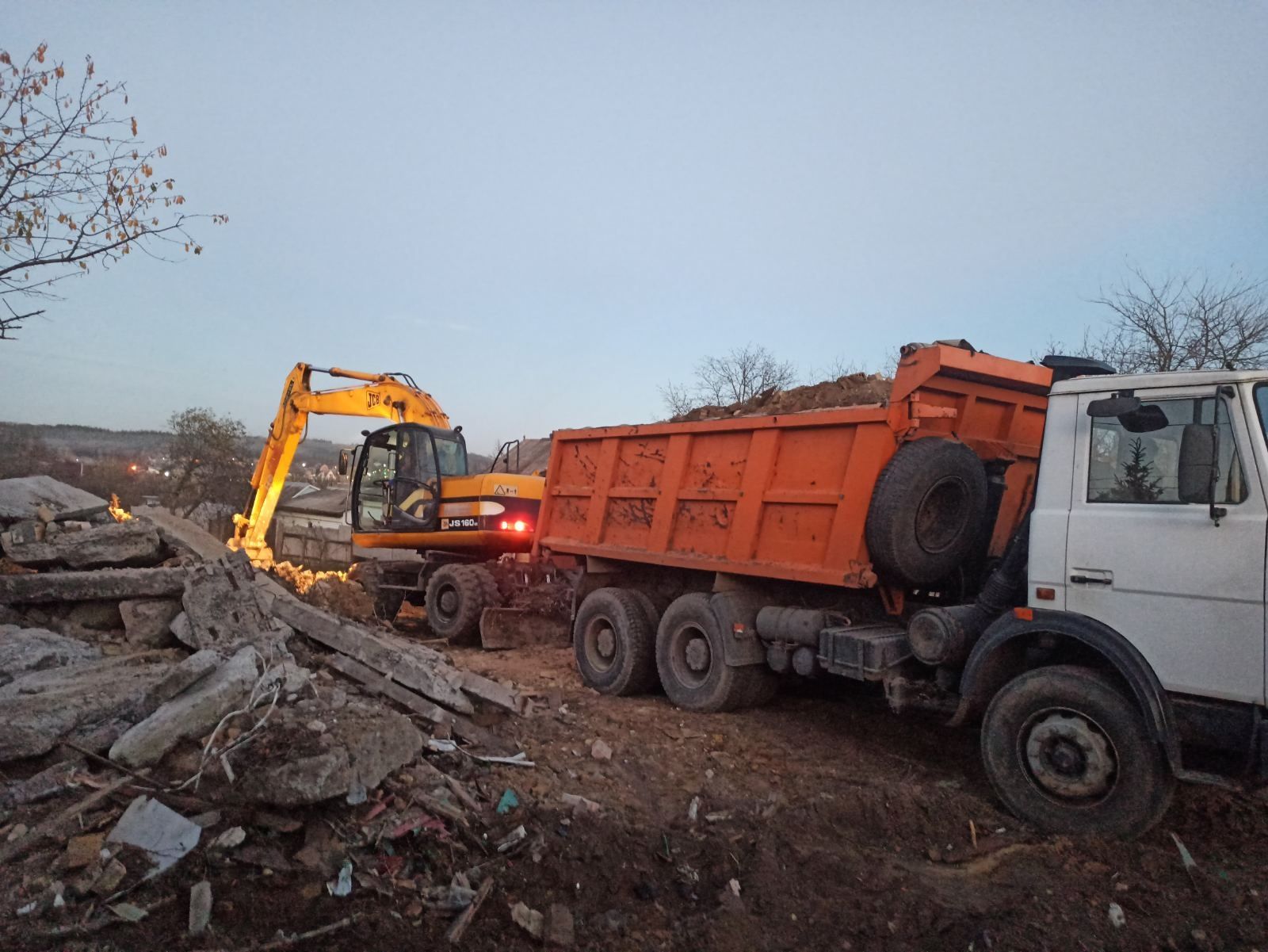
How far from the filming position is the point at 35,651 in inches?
216

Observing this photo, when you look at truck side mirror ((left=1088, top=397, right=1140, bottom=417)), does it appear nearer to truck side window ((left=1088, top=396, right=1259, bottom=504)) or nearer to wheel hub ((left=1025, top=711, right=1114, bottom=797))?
truck side window ((left=1088, top=396, right=1259, bottom=504))

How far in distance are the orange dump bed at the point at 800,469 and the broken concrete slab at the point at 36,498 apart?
4.85 meters

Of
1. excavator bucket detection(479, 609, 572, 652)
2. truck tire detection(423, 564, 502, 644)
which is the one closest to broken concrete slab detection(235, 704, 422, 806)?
excavator bucket detection(479, 609, 572, 652)

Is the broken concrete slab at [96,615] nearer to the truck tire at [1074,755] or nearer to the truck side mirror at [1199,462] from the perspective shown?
the truck tire at [1074,755]

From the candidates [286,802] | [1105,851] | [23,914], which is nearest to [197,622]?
[286,802]

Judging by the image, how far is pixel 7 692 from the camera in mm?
4645

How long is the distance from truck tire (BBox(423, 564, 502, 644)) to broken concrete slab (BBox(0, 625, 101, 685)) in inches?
200

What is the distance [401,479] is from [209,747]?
8086 millimetres

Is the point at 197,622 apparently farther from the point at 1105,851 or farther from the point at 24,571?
the point at 1105,851

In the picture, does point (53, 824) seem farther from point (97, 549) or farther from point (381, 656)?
point (97, 549)

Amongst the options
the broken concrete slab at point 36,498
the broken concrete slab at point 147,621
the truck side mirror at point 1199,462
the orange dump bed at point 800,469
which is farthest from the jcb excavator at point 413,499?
the truck side mirror at point 1199,462

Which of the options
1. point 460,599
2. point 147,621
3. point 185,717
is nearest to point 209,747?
point 185,717

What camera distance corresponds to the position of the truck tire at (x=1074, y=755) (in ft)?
14.1

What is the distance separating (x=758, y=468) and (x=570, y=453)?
273cm
